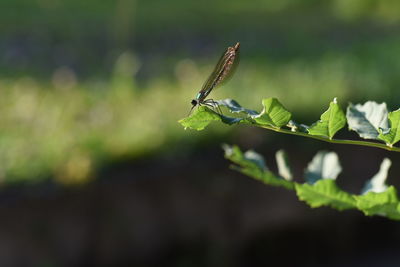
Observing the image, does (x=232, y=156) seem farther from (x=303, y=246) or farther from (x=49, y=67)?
(x=49, y=67)

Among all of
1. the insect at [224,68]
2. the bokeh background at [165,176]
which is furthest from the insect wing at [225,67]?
the bokeh background at [165,176]

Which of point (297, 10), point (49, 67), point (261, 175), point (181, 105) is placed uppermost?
point (297, 10)

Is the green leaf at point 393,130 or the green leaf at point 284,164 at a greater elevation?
the green leaf at point 284,164

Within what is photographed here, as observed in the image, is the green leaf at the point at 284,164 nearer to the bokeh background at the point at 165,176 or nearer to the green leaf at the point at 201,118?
the green leaf at the point at 201,118

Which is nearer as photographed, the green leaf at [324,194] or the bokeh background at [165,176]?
the green leaf at [324,194]

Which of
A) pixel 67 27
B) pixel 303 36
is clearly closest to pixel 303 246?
pixel 303 36

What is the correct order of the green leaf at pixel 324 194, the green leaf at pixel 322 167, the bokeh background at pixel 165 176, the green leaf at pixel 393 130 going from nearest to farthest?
the green leaf at pixel 393 130 → the green leaf at pixel 324 194 → the green leaf at pixel 322 167 → the bokeh background at pixel 165 176

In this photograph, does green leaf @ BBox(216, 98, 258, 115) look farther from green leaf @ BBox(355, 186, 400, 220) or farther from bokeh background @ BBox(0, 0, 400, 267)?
bokeh background @ BBox(0, 0, 400, 267)

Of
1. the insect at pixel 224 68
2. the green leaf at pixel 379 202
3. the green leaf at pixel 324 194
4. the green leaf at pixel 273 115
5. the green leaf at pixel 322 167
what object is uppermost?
the insect at pixel 224 68
